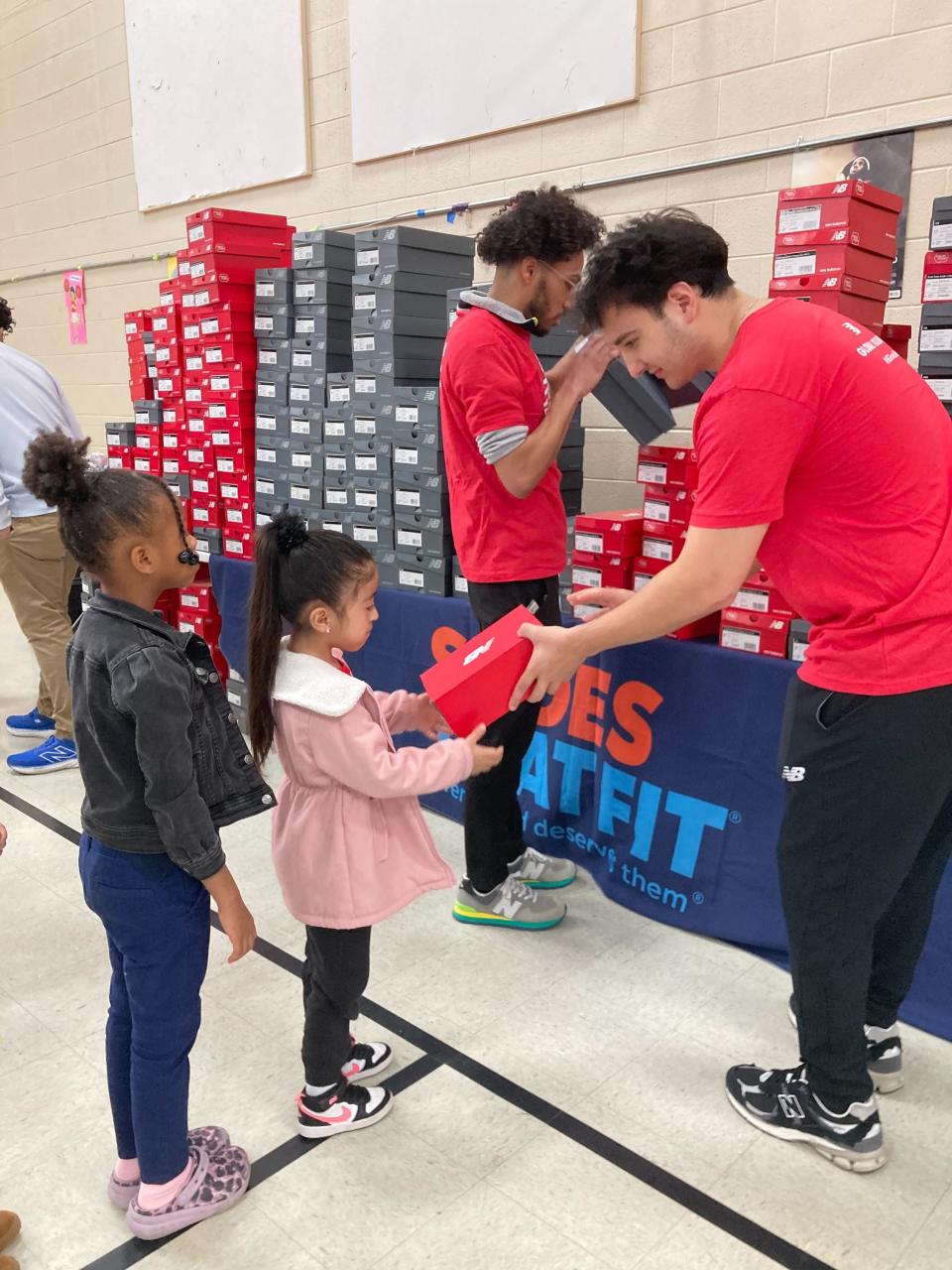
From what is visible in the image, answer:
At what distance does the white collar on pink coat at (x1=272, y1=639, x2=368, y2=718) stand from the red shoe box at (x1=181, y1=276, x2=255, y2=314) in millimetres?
2388

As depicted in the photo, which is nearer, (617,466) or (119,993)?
(119,993)

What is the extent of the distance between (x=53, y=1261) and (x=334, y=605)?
106cm

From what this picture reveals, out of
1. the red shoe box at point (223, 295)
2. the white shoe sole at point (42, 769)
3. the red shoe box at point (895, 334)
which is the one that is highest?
the red shoe box at point (223, 295)

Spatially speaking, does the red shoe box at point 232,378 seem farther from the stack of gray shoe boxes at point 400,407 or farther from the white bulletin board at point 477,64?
the white bulletin board at point 477,64

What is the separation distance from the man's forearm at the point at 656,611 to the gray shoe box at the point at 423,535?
50.5 inches

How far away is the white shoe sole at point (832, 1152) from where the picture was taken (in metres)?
1.54

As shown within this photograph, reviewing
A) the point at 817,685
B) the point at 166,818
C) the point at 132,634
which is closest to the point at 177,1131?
the point at 166,818

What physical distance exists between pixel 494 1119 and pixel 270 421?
2.46m

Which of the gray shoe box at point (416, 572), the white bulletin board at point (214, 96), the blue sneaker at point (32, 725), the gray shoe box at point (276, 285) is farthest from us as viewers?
the white bulletin board at point (214, 96)

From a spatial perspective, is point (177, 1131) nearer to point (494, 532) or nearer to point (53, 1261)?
point (53, 1261)

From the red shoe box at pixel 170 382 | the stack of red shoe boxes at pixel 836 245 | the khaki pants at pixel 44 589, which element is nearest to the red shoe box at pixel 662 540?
the stack of red shoe boxes at pixel 836 245

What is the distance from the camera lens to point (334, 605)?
144cm

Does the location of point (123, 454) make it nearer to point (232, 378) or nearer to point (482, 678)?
point (232, 378)

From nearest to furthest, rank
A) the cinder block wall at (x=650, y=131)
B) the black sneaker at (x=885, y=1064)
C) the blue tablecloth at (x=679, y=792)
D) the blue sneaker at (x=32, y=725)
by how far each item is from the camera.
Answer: the black sneaker at (x=885, y=1064), the blue tablecloth at (x=679, y=792), the cinder block wall at (x=650, y=131), the blue sneaker at (x=32, y=725)
